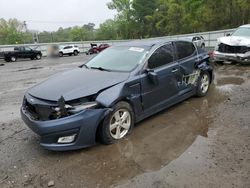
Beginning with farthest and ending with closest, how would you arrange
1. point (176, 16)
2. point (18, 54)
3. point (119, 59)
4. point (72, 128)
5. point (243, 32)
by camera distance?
point (176, 16) < point (18, 54) < point (243, 32) < point (119, 59) < point (72, 128)

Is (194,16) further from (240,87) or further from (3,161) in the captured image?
(3,161)

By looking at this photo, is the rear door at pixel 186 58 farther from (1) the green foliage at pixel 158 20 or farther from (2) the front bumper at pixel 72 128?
(1) the green foliage at pixel 158 20

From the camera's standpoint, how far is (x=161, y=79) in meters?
5.14

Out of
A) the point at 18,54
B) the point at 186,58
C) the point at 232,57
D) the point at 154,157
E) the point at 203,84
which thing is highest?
the point at 186,58

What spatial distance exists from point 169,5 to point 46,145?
51760 mm

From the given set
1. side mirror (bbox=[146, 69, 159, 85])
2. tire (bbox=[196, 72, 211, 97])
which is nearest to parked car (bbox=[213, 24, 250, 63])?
tire (bbox=[196, 72, 211, 97])

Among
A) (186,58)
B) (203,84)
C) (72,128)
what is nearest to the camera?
(72,128)

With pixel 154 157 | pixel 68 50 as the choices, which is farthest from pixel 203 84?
pixel 68 50

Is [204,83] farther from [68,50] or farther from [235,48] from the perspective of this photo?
[68,50]

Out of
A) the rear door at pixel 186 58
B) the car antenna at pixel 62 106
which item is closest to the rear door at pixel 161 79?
the rear door at pixel 186 58

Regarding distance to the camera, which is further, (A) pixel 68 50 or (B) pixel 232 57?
(A) pixel 68 50

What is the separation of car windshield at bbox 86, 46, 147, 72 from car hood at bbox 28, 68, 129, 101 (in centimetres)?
26

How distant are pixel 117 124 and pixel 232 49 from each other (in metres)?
8.40

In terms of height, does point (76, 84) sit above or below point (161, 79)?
above
